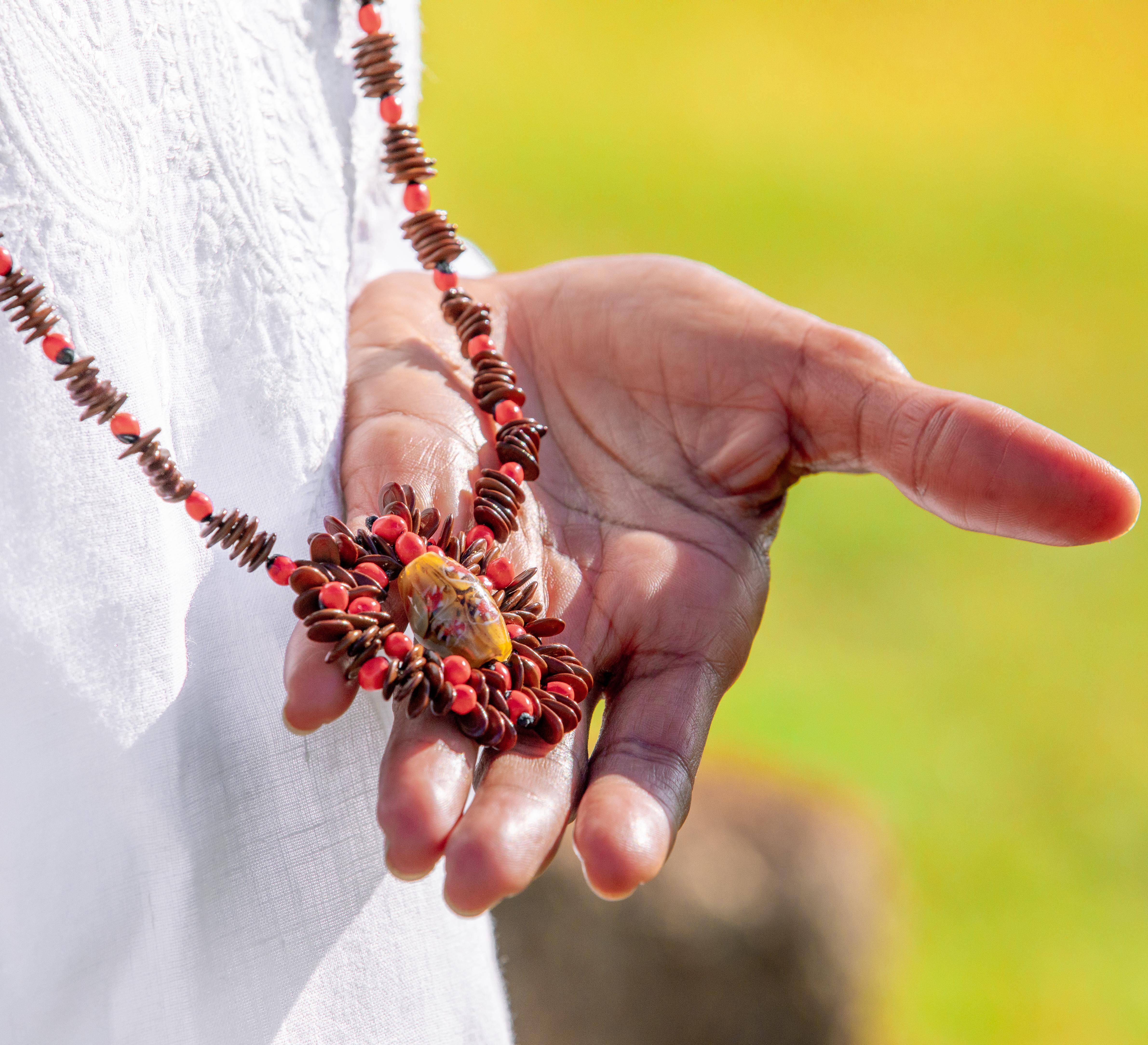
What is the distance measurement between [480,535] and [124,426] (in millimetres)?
318

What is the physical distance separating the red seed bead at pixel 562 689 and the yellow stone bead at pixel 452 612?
1.8 inches

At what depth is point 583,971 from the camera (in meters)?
1.90

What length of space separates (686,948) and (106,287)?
1.51 metres

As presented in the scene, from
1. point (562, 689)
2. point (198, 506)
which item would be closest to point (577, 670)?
point (562, 689)

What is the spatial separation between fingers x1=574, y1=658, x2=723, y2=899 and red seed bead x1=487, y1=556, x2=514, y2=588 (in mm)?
139

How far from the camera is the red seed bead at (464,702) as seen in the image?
78 cm

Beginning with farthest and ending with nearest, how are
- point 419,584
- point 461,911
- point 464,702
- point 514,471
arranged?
point 514,471
point 419,584
point 464,702
point 461,911

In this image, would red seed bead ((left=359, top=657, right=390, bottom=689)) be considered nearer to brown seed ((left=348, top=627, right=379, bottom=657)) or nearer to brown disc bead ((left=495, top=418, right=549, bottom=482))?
brown seed ((left=348, top=627, right=379, bottom=657))

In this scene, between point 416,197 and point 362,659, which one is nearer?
point 362,659

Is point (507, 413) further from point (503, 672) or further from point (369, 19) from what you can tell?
point (369, 19)

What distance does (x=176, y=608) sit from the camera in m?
0.82

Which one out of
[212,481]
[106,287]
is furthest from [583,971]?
[106,287]

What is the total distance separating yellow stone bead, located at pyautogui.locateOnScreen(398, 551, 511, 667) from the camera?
870 mm

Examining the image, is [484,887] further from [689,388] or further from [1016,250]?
[1016,250]
